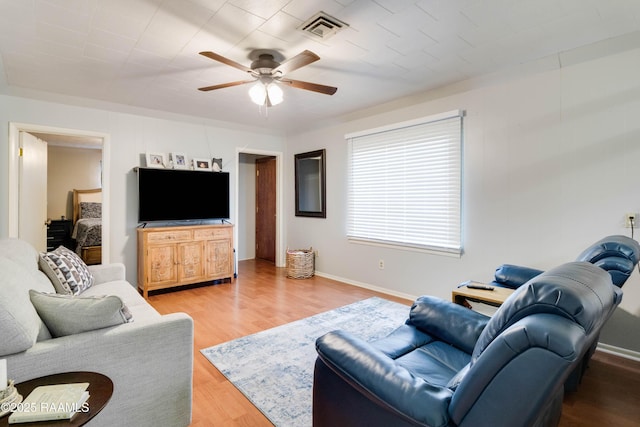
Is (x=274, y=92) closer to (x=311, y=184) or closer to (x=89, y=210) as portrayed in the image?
(x=311, y=184)

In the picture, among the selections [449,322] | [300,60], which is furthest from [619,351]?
[300,60]

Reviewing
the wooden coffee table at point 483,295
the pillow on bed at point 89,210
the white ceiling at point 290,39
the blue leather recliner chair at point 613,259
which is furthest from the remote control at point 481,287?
the pillow on bed at point 89,210

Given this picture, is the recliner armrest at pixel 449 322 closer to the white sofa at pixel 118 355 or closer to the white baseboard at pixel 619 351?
the white sofa at pixel 118 355

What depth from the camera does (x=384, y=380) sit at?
113 cm

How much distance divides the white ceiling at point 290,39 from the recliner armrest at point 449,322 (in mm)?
1893

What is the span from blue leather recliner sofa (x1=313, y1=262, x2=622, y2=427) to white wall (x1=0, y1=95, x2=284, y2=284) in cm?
397

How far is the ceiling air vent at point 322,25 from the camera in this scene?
219cm

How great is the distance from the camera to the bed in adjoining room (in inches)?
237

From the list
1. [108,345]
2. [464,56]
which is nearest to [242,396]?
[108,345]

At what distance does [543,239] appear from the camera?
118 inches

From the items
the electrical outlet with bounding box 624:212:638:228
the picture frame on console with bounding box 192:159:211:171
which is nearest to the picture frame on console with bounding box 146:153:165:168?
the picture frame on console with bounding box 192:159:211:171

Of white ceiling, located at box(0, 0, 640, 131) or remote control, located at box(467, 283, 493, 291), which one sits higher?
white ceiling, located at box(0, 0, 640, 131)

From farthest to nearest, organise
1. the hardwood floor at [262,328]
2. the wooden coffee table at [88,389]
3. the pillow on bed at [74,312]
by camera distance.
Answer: the hardwood floor at [262,328]
the pillow on bed at [74,312]
the wooden coffee table at [88,389]

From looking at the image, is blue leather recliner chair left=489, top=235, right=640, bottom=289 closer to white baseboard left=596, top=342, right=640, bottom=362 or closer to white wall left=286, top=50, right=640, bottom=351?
white wall left=286, top=50, right=640, bottom=351
